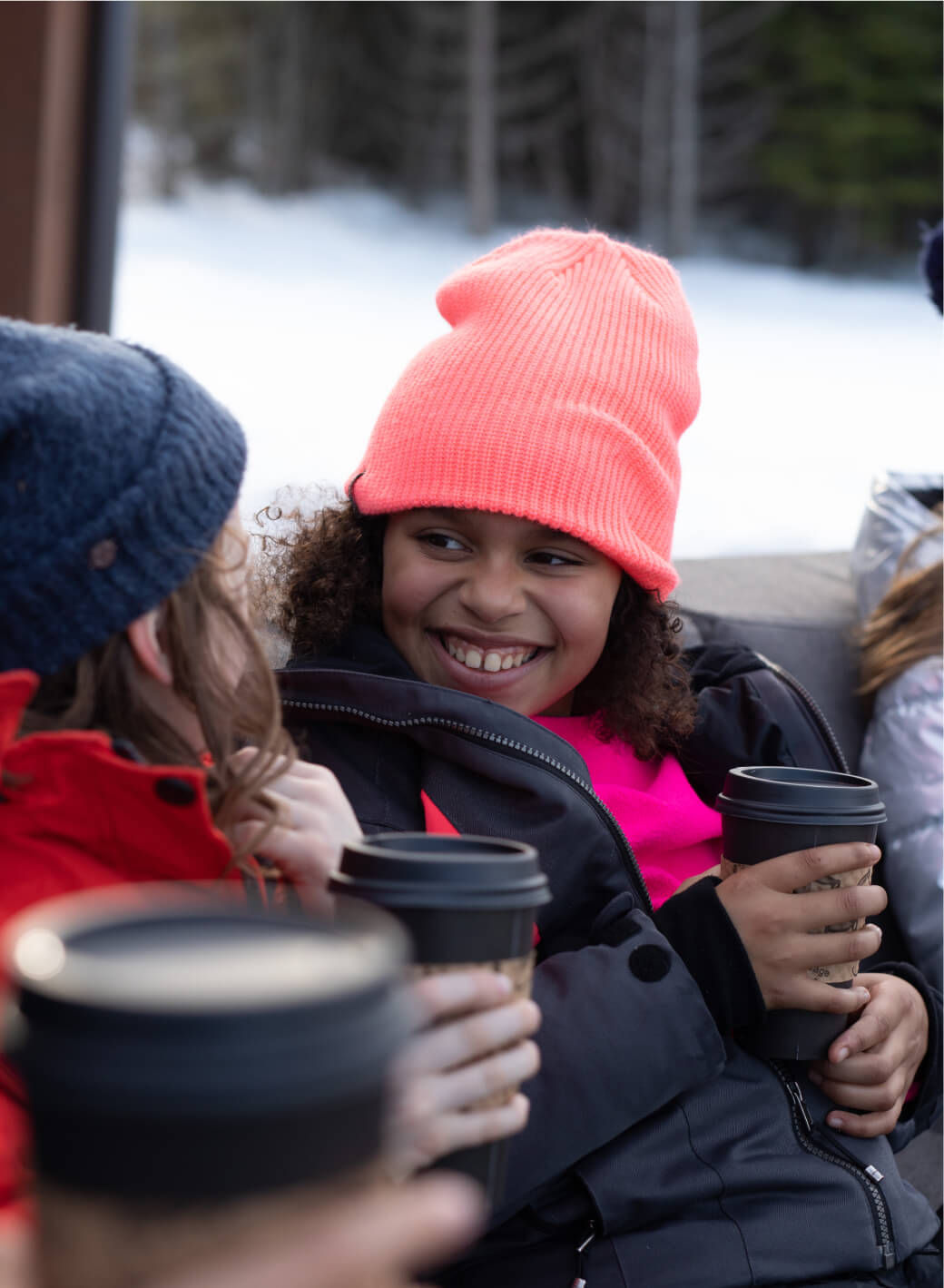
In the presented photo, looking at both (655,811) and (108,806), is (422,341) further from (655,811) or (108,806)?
(108,806)

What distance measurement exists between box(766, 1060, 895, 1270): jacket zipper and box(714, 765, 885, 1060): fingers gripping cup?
0.18 ft

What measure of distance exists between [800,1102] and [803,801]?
369 millimetres

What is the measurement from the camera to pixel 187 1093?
0.42 metres

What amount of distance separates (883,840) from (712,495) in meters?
1.56

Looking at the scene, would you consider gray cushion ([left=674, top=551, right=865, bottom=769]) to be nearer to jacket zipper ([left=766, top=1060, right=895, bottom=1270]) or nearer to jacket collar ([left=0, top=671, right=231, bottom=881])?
jacket zipper ([left=766, top=1060, right=895, bottom=1270])

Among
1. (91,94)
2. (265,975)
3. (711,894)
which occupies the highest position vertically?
(91,94)

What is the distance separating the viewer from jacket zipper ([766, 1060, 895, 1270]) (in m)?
1.30

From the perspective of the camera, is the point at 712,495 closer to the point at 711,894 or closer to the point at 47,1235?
the point at 711,894

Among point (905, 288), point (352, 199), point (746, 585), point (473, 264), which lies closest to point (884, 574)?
point (746, 585)

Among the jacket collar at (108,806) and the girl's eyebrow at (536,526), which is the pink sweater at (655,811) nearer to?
the girl's eyebrow at (536,526)

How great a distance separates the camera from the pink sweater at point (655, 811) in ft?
5.23

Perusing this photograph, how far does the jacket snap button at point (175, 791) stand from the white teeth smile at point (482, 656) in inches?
29.2

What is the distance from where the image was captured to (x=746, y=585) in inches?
94.5

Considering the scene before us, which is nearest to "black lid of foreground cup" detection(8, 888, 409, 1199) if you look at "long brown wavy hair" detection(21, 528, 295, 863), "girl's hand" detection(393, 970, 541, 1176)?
"girl's hand" detection(393, 970, 541, 1176)
